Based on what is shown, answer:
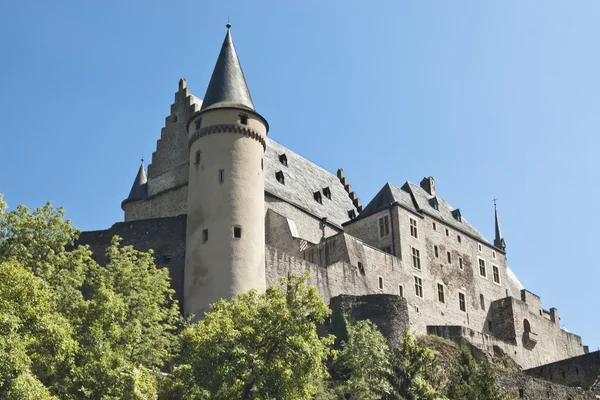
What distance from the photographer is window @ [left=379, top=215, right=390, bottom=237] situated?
54.0m

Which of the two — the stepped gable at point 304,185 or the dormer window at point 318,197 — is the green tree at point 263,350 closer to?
the stepped gable at point 304,185

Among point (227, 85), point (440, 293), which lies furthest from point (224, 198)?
point (440, 293)

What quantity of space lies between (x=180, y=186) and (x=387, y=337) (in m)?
14.5


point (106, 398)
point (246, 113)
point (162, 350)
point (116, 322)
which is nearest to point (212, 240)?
point (246, 113)

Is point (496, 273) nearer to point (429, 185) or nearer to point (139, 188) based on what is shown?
point (429, 185)

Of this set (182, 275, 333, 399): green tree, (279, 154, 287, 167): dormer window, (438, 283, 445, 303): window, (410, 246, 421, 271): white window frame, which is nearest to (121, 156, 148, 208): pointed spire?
(279, 154, 287, 167): dormer window

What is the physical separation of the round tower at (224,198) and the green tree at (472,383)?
970cm

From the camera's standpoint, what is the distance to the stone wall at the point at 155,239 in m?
42.3

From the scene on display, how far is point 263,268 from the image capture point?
41812 mm

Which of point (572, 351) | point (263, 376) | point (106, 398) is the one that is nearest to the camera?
point (106, 398)

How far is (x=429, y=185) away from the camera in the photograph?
206ft

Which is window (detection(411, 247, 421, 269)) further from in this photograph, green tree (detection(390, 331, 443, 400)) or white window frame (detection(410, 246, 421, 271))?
green tree (detection(390, 331, 443, 400))

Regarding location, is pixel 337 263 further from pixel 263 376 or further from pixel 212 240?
pixel 263 376

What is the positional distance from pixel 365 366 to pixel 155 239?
13.0m
